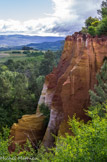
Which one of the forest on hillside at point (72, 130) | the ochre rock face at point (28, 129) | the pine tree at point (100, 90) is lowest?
the ochre rock face at point (28, 129)

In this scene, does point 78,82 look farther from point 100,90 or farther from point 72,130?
point 72,130

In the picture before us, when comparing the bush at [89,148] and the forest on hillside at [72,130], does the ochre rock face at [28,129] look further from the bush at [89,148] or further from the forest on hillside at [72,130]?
the bush at [89,148]

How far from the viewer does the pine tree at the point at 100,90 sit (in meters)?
14.8

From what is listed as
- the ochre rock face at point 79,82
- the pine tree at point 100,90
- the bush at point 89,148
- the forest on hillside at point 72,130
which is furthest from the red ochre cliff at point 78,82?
the bush at point 89,148

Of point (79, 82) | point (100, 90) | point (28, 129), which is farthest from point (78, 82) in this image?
point (28, 129)

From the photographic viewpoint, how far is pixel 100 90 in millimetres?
14977

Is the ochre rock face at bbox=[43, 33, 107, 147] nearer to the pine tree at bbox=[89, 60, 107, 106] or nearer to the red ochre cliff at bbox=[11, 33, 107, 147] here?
the red ochre cliff at bbox=[11, 33, 107, 147]

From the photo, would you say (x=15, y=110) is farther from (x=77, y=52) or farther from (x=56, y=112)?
(x=77, y=52)

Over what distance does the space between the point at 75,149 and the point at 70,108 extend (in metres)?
8.68

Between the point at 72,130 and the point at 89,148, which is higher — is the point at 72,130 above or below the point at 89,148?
below

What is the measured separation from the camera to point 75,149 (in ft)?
27.0

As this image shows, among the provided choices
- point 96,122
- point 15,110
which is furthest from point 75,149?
point 15,110

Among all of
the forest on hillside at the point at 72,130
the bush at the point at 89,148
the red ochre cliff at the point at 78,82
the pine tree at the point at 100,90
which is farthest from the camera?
the red ochre cliff at the point at 78,82

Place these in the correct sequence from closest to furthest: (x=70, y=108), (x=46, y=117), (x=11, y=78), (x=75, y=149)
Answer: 1. (x=75, y=149)
2. (x=70, y=108)
3. (x=46, y=117)
4. (x=11, y=78)
